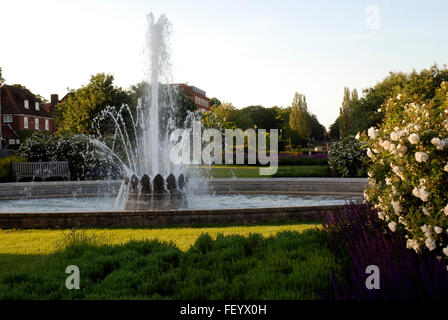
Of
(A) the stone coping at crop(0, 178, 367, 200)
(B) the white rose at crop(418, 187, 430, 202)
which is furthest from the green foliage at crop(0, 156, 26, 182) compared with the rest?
(B) the white rose at crop(418, 187, 430, 202)

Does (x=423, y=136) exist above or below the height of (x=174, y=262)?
above

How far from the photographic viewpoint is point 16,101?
5694cm

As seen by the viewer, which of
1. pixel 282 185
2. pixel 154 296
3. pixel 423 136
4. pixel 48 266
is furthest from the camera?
pixel 282 185

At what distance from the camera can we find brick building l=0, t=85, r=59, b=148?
179ft

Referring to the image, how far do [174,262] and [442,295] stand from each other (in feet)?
11.2

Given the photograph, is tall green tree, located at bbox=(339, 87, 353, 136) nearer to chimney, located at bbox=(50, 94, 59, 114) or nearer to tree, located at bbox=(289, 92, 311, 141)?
tree, located at bbox=(289, 92, 311, 141)

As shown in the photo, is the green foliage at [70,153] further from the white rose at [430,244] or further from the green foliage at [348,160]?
the white rose at [430,244]

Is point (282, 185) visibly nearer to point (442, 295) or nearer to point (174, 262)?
point (174, 262)

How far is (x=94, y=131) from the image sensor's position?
39.9m

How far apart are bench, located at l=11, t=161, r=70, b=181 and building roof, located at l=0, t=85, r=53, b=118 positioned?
131 feet

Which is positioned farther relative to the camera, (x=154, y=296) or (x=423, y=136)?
(x=423, y=136)

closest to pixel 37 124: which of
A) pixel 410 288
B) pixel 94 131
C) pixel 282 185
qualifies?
pixel 94 131

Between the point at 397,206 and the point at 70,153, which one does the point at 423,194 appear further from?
the point at 70,153

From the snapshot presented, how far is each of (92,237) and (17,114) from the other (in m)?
54.6
